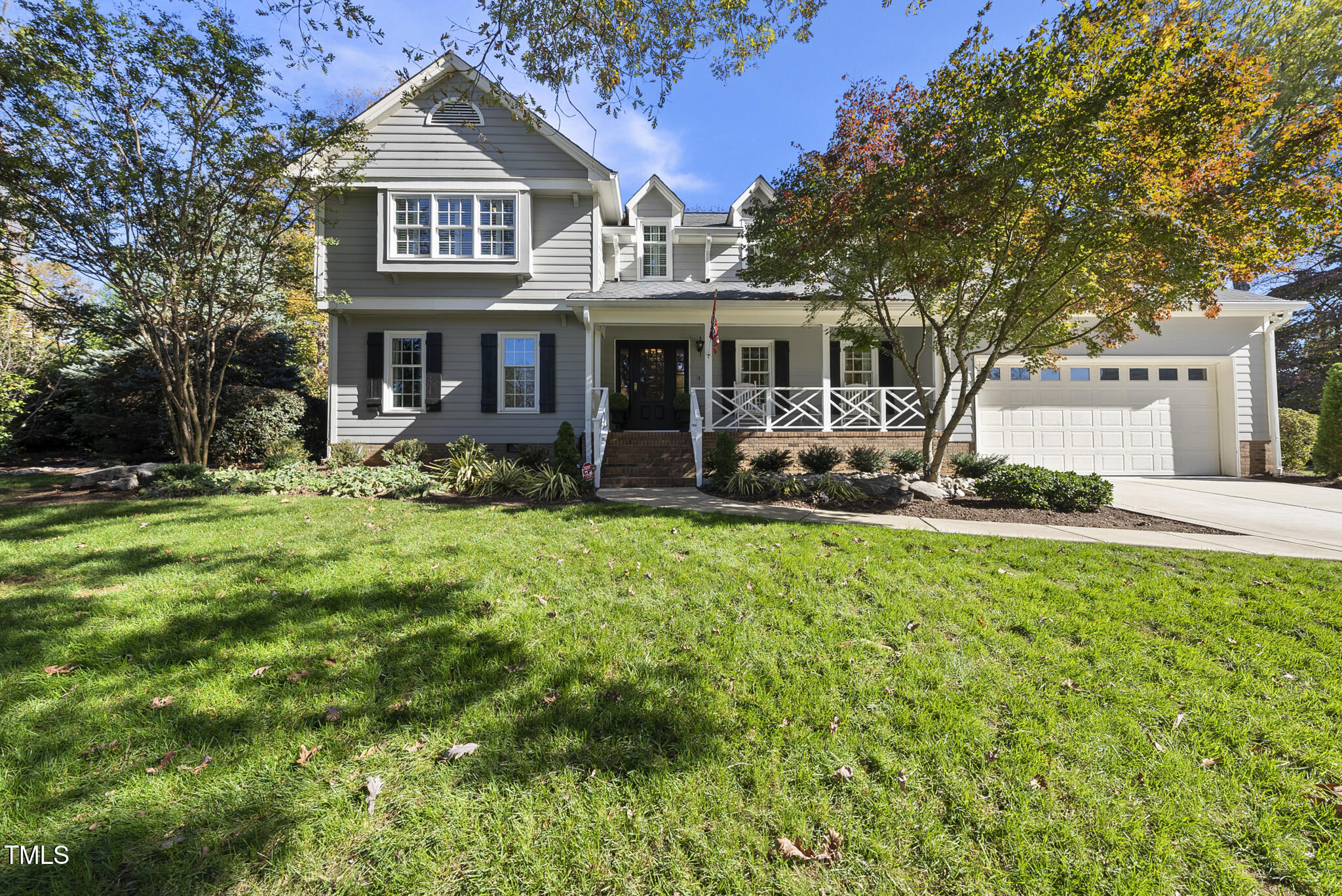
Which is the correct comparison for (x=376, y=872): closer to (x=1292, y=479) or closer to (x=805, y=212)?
(x=805, y=212)

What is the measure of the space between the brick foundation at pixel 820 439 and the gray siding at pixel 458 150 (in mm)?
6678

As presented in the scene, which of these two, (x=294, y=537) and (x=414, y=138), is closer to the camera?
(x=294, y=537)

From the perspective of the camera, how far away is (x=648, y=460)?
33.8 ft

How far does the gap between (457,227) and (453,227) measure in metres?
0.07

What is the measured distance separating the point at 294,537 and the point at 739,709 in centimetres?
493

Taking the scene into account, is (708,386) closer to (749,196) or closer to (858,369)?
(858,369)

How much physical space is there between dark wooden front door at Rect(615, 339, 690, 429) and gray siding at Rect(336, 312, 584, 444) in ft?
5.61

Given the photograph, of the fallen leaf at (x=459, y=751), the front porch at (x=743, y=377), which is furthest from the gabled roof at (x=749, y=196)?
the fallen leaf at (x=459, y=751)

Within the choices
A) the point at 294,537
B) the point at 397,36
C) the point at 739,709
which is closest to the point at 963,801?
the point at 739,709

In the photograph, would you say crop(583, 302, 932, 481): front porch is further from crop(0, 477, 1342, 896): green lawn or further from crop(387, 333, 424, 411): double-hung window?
crop(0, 477, 1342, 896): green lawn

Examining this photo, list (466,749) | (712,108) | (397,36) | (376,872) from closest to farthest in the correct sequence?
(376,872) → (466,749) → (397,36) → (712,108)

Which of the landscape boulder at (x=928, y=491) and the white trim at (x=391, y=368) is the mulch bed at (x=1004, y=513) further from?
the white trim at (x=391, y=368)

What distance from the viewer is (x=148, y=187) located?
7879 millimetres

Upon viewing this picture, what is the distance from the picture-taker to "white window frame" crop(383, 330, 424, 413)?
11.1m
